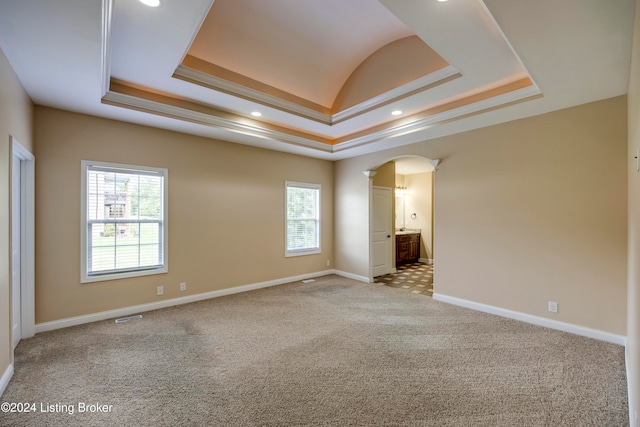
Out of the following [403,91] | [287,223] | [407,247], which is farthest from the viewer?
[407,247]

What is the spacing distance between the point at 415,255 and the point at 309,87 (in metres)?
6.04

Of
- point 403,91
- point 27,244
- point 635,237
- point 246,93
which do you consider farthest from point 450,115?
point 27,244

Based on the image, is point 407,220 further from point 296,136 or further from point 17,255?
point 17,255

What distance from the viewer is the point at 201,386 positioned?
227 cm

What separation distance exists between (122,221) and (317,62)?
3485 mm

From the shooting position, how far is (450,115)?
3779 millimetres

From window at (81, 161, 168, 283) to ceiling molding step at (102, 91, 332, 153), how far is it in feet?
2.99

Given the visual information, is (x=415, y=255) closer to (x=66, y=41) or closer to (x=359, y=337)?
(x=359, y=337)

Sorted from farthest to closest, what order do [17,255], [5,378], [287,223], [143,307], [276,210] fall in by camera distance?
1. [287,223]
2. [276,210]
3. [143,307]
4. [17,255]
5. [5,378]

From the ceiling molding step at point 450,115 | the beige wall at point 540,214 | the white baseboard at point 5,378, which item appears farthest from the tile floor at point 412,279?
the white baseboard at point 5,378

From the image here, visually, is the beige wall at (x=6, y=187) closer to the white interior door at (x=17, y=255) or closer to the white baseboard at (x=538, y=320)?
the white interior door at (x=17, y=255)

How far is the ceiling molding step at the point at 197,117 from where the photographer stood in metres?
3.26

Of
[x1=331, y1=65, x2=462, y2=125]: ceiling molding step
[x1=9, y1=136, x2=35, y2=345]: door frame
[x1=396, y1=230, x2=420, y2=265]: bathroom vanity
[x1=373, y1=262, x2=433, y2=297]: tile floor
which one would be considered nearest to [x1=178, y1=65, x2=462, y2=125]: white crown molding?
[x1=331, y1=65, x2=462, y2=125]: ceiling molding step

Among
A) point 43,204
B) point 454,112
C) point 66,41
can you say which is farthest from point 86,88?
point 454,112
